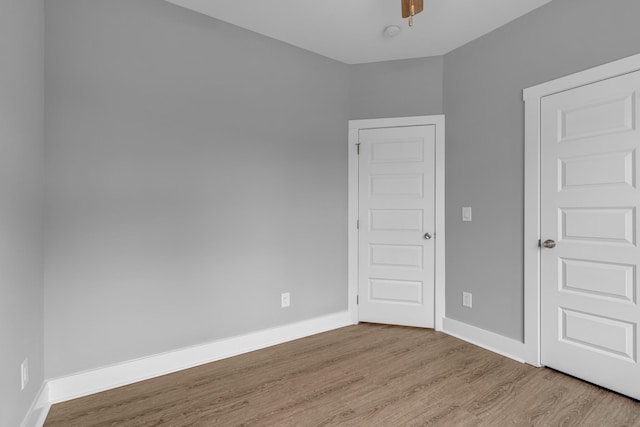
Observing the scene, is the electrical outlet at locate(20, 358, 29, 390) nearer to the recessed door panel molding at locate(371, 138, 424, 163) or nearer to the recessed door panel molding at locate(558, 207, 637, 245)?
the recessed door panel molding at locate(371, 138, 424, 163)

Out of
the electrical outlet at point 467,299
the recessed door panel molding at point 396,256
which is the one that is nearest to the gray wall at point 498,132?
the electrical outlet at point 467,299

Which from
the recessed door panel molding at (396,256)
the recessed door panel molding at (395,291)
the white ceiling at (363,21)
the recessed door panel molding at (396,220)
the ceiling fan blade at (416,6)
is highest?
the white ceiling at (363,21)

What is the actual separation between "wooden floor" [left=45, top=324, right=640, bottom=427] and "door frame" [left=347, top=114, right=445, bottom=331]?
2.28ft

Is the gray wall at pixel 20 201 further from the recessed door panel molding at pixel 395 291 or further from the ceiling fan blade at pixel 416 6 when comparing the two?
the recessed door panel molding at pixel 395 291

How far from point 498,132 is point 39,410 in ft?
12.4

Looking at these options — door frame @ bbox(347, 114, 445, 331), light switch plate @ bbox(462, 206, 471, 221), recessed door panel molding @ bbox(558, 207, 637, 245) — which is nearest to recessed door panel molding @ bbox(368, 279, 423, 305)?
door frame @ bbox(347, 114, 445, 331)

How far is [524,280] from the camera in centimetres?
259

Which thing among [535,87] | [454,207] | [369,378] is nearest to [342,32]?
[535,87]

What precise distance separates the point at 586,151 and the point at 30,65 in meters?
3.52

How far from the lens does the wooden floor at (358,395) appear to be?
1.85 meters

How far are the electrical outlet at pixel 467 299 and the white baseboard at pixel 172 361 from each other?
4.29 ft

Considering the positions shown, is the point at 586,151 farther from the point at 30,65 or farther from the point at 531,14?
the point at 30,65

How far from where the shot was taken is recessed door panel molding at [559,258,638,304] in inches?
80.4

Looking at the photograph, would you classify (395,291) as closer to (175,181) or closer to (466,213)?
(466,213)
